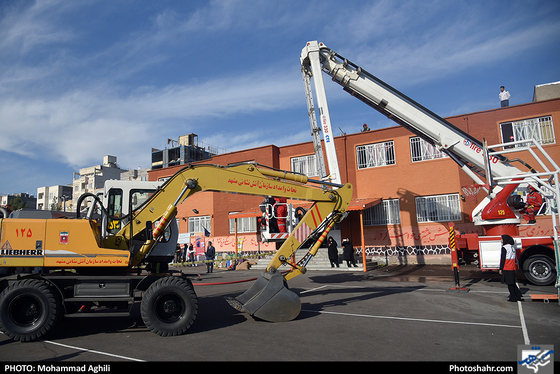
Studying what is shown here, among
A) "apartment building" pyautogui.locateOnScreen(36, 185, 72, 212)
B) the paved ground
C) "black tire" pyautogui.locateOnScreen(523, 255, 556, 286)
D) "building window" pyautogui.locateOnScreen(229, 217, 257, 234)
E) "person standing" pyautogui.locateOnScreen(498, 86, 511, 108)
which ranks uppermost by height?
"apartment building" pyautogui.locateOnScreen(36, 185, 72, 212)

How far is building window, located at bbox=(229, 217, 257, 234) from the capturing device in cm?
2719

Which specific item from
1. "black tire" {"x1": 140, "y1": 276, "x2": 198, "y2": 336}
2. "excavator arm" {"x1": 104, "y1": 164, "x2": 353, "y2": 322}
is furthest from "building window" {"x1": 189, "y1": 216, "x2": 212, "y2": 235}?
"black tire" {"x1": 140, "y1": 276, "x2": 198, "y2": 336}

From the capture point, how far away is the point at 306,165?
85.9 feet

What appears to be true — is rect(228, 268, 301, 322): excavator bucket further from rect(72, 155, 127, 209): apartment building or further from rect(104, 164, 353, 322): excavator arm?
rect(72, 155, 127, 209): apartment building

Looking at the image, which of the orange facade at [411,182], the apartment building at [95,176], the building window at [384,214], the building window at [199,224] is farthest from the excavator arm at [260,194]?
the apartment building at [95,176]

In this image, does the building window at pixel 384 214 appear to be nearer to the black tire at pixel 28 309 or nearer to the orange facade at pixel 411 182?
the orange facade at pixel 411 182

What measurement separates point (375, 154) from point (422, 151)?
2881 mm

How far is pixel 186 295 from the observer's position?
287 inches

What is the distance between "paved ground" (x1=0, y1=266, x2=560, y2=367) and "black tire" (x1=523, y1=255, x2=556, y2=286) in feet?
3.29

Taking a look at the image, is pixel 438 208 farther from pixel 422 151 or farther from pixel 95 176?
pixel 95 176

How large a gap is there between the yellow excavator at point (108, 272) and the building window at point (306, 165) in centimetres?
1766

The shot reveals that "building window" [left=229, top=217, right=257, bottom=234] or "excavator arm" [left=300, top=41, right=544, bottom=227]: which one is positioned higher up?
"excavator arm" [left=300, top=41, right=544, bottom=227]
